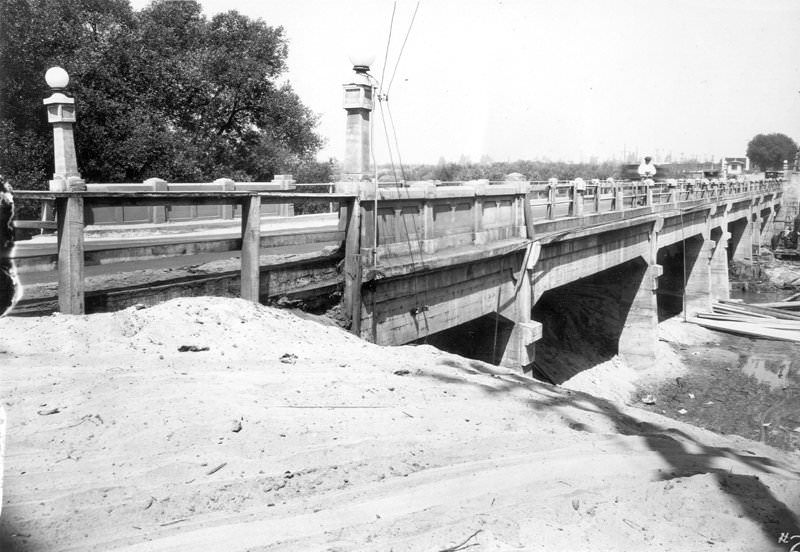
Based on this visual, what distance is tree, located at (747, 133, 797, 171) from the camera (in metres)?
94.4

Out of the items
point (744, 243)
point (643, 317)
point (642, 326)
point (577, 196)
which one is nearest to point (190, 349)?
point (577, 196)

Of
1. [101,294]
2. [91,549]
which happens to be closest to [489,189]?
[101,294]

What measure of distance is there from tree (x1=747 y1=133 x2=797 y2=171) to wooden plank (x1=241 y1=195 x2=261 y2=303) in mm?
98080

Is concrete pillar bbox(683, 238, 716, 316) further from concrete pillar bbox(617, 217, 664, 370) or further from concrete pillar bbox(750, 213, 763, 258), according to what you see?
concrete pillar bbox(750, 213, 763, 258)

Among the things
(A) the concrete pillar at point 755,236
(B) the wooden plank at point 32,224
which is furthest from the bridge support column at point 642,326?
(A) the concrete pillar at point 755,236

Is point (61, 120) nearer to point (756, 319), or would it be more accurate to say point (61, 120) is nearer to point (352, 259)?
point (352, 259)

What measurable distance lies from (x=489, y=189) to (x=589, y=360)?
12.3 m

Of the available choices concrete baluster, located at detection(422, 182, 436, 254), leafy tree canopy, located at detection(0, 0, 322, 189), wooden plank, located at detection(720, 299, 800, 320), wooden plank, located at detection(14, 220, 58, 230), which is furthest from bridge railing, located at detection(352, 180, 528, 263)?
wooden plank, located at detection(720, 299, 800, 320)

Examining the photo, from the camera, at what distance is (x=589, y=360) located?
23.2m

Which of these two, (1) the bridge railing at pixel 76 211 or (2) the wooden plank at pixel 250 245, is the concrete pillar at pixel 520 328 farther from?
(1) the bridge railing at pixel 76 211

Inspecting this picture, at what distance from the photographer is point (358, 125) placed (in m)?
9.71

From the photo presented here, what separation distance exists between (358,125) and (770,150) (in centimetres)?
10554

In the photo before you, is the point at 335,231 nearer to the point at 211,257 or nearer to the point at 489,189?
the point at 211,257

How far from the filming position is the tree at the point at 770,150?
94381 mm
